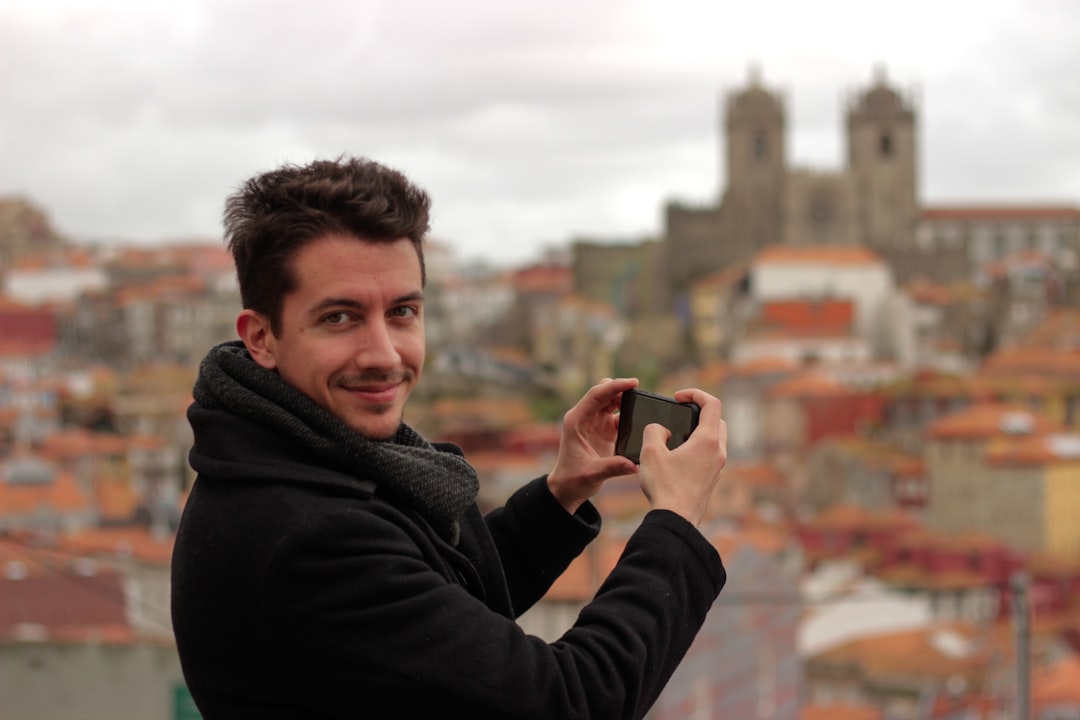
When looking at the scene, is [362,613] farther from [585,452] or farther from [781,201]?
[781,201]

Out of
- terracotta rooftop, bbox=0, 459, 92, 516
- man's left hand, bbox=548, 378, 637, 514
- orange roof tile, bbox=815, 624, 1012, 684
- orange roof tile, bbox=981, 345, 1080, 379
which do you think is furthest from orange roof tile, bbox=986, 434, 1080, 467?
man's left hand, bbox=548, 378, 637, 514

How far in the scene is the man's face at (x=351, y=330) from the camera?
1.04m

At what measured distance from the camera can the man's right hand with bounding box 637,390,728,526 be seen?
1068 mm

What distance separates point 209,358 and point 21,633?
1039 cm

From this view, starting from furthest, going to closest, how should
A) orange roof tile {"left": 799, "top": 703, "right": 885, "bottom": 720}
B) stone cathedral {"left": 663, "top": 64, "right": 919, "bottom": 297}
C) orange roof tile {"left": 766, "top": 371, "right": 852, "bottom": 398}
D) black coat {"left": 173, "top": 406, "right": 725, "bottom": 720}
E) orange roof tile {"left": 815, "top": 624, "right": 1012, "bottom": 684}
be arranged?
stone cathedral {"left": 663, "top": 64, "right": 919, "bottom": 297} → orange roof tile {"left": 766, "top": 371, "right": 852, "bottom": 398} → orange roof tile {"left": 815, "top": 624, "right": 1012, "bottom": 684} → orange roof tile {"left": 799, "top": 703, "right": 885, "bottom": 720} → black coat {"left": 173, "top": 406, "right": 725, "bottom": 720}

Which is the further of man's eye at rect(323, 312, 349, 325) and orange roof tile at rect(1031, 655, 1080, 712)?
orange roof tile at rect(1031, 655, 1080, 712)

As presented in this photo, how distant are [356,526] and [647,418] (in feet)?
0.81

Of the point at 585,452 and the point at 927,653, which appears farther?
the point at 927,653

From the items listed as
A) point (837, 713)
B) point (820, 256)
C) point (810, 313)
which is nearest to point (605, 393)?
point (837, 713)

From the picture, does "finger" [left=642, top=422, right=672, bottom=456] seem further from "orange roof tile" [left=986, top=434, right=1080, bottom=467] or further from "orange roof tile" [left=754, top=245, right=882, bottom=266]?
"orange roof tile" [left=754, top=245, right=882, bottom=266]

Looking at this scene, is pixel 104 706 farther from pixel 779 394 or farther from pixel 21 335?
pixel 21 335

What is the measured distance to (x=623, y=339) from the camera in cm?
4244

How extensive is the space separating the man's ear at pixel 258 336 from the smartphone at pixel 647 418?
0.80ft

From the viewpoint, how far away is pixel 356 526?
0.98m
